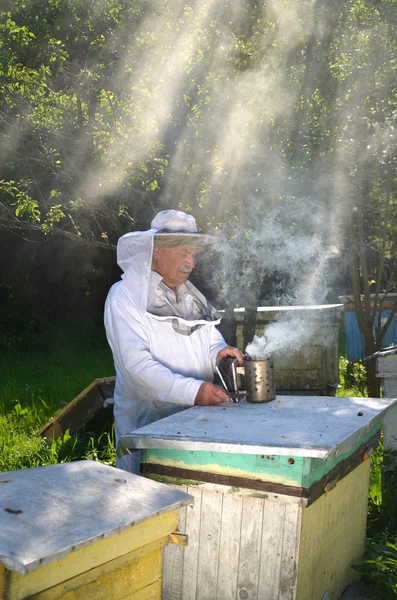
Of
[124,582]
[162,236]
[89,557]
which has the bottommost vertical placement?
[124,582]

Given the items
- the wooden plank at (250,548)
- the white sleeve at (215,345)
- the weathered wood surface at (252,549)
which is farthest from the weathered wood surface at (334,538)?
the white sleeve at (215,345)

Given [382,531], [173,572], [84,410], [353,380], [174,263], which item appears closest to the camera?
[173,572]

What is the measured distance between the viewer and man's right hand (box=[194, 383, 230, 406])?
279 centimetres

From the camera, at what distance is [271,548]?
6.99 feet

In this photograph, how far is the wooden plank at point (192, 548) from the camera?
2.26 m

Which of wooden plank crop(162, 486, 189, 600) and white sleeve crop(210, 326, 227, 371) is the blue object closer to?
white sleeve crop(210, 326, 227, 371)

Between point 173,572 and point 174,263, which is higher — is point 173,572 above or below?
below

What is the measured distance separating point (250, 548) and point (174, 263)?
4.43 ft

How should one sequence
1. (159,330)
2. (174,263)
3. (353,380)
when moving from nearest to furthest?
(159,330) → (174,263) → (353,380)

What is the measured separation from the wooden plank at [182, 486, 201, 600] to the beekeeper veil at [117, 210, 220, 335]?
887 mm

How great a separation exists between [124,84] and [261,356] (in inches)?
101

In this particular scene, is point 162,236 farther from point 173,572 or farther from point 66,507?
point 66,507

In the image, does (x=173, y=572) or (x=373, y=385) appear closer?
(x=173, y=572)

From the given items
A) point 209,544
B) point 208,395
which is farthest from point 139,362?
point 209,544
